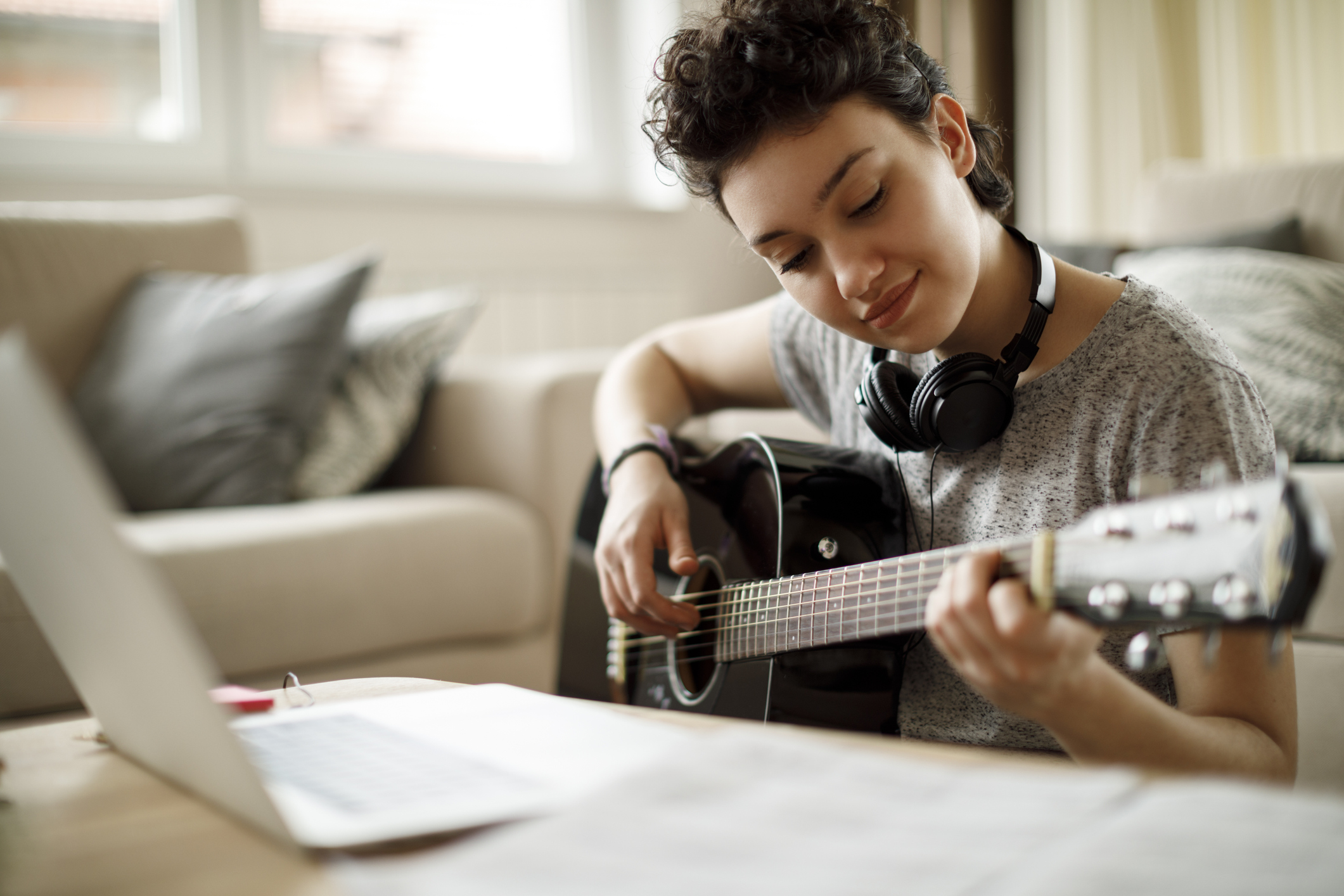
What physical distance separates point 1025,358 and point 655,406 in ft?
1.83

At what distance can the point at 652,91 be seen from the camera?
3.21 feet

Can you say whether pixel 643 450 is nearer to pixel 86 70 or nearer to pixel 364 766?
pixel 364 766

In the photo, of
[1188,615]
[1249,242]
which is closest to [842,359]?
[1188,615]

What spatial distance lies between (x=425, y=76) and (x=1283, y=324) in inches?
89.5

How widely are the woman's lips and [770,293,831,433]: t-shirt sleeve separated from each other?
11.6 inches

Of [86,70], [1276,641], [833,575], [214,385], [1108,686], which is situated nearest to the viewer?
[1276,641]

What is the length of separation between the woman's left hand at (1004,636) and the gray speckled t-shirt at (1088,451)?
0.24 meters

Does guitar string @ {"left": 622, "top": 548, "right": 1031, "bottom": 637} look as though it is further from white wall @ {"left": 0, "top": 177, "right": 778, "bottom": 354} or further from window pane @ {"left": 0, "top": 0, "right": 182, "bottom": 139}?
window pane @ {"left": 0, "top": 0, "right": 182, "bottom": 139}

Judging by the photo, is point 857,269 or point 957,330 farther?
point 957,330

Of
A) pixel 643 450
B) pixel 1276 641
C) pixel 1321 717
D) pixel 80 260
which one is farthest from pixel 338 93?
pixel 1276 641

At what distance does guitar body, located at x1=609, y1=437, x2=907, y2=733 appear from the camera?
919 mm

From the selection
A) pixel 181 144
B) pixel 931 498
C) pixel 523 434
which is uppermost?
pixel 181 144

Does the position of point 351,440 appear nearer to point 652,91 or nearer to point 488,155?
point 652,91

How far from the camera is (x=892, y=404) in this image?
89cm
